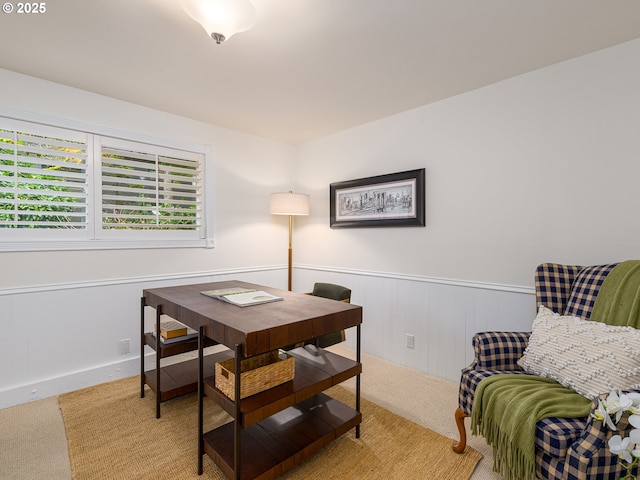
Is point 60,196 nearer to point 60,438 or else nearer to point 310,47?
point 60,438

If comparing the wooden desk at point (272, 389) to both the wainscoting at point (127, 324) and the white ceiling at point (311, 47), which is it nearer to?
the wainscoting at point (127, 324)

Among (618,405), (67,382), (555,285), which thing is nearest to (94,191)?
(67,382)

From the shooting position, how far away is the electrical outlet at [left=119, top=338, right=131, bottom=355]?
9.04 ft

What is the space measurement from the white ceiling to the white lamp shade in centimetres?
97

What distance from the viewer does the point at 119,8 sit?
162 cm

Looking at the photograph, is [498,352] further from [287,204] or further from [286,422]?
[287,204]

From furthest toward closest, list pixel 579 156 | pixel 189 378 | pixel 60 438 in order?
1. pixel 189 378
2. pixel 579 156
3. pixel 60 438

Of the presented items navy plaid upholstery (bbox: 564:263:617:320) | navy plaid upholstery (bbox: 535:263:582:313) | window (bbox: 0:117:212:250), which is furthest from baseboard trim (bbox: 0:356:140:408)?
navy plaid upholstery (bbox: 564:263:617:320)

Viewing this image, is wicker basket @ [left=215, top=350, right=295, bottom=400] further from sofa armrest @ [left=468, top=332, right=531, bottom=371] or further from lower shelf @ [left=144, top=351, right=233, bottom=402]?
sofa armrest @ [left=468, top=332, right=531, bottom=371]

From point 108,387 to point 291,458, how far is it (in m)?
1.81

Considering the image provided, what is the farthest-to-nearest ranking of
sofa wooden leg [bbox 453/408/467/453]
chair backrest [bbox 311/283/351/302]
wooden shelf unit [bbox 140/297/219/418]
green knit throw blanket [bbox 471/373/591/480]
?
1. chair backrest [bbox 311/283/351/302]
2. wooden shelf unit [bbox 140/297/219/418]
3. sofa wooden leg [bbox 453/408/467/453]
4. green knit throw blanket [bbox 471/373/591/480]

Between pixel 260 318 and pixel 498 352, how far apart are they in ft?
4.26

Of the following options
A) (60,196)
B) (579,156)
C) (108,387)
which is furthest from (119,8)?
(579,156)

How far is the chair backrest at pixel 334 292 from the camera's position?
2701 mm
